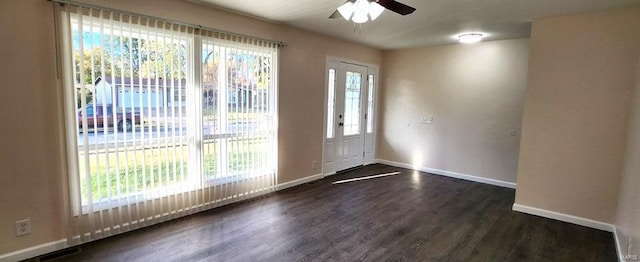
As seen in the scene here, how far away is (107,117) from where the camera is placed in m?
2.73

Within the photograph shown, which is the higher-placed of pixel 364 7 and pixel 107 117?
pixel 364 7

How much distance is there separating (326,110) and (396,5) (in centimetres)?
290

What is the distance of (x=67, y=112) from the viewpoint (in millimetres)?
2568

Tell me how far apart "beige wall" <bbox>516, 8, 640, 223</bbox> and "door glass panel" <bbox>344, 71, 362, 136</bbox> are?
2745 mm

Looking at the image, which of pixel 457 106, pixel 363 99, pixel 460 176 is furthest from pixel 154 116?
pixel 460 176

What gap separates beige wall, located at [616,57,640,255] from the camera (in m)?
2.33

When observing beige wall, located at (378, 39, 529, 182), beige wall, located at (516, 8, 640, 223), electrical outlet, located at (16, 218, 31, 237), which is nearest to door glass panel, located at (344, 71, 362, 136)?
beige wall, located at (378, 39, 529, 182)

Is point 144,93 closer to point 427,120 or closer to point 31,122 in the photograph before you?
point 31,122

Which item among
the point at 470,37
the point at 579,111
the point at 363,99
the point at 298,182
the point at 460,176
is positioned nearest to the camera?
the point at 579,111

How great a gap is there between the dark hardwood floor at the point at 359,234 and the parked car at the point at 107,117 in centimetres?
106

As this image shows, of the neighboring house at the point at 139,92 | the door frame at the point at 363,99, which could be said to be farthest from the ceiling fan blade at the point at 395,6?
the door frame at the point at 363,99

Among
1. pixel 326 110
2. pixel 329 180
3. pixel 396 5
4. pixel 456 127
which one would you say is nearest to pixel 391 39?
pixel 326 110

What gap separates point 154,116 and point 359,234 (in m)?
2.33

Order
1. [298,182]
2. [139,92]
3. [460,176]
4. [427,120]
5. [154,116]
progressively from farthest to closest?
[427,120]
[460,176]
[298,182]
[154,116]
[139,92]
